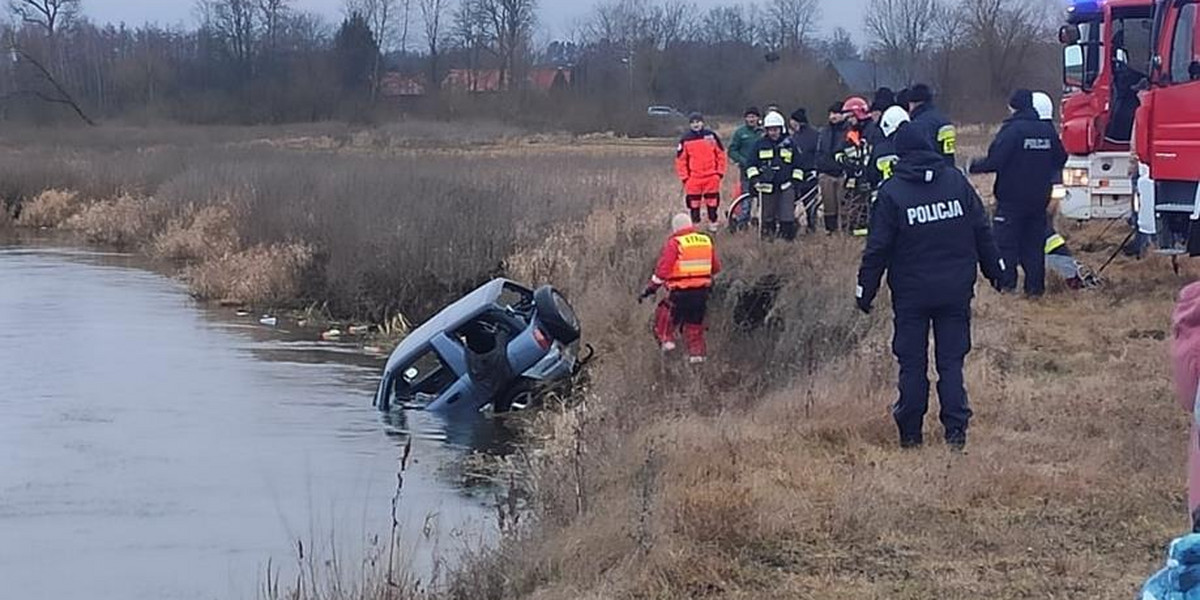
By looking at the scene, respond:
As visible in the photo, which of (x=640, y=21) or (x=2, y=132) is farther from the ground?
(x=640, y=21)

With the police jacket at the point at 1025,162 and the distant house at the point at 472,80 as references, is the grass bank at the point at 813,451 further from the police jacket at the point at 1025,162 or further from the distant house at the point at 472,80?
the distant house at the point at 472,80

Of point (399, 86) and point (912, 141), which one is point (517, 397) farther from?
point (399, 86)

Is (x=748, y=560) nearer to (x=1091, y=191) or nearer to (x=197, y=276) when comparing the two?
(x=1091, y=191)

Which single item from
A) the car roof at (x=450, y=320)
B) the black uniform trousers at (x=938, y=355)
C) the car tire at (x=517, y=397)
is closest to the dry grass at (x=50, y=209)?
the car roof at (x=450, y=320)

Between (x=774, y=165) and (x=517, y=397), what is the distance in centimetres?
350

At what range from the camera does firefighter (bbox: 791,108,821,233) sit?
15852mm

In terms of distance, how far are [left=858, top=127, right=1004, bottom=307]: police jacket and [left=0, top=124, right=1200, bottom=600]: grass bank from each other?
838 mm

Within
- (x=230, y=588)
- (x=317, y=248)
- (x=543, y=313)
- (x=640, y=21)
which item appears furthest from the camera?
(x=640, y=21)

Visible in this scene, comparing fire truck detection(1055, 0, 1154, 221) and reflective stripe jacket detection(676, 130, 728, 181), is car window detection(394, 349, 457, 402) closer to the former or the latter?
reflective stripe jacket detection(676, 130, 728, 181)

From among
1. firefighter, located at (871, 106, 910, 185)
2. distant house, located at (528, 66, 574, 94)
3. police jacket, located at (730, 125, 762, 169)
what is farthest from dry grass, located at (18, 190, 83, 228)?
distant house, located at (528, 66, 574, 94)

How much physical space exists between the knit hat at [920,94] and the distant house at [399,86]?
200ft

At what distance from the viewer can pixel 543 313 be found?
13984 mm

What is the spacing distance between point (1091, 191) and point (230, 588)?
9.23 metres

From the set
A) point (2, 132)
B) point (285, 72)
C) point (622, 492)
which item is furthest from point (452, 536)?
point (285, 72)
